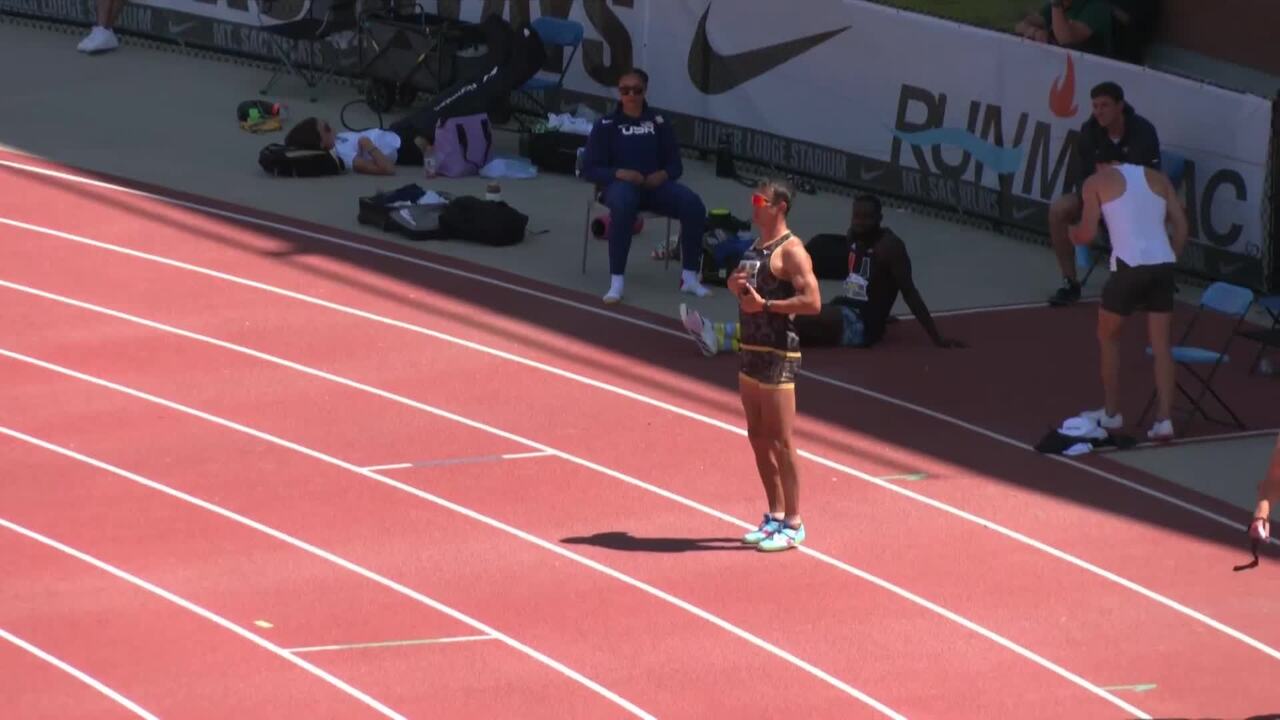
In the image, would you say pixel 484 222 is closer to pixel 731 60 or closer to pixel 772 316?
pixel 731 60

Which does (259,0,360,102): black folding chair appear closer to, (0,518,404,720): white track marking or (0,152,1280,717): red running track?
(0,152,1280,717): red running track

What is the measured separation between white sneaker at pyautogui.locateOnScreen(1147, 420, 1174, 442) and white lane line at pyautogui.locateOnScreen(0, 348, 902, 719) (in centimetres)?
349

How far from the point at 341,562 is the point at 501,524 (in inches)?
37.1

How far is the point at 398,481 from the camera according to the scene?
1149cm

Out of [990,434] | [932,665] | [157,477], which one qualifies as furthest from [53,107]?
[932,665]

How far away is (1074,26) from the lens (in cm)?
1700

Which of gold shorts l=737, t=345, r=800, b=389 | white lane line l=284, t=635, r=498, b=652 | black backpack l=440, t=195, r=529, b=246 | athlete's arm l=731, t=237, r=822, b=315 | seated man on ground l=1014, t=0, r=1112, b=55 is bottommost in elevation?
white lane line l=284, t=635, r=498, b=652

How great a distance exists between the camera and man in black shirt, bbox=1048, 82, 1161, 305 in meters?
13.8

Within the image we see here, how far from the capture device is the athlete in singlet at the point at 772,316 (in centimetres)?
1014

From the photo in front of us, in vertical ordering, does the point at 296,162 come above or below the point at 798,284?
below

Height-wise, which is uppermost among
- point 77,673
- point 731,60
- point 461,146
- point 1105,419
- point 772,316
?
point 772,316

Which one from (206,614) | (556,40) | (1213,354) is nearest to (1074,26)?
(556,40)

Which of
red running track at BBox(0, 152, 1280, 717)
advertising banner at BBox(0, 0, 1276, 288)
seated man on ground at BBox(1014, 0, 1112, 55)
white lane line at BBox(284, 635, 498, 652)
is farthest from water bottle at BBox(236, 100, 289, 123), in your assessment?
A: white lane line at BBox(284, 635, 498, 652)

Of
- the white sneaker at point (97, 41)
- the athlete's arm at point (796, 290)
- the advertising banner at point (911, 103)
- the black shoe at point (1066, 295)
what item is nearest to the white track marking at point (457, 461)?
the athlete's arm at point (796, 290)
